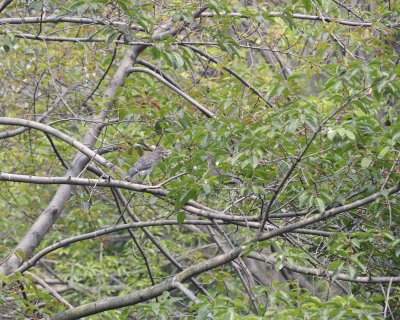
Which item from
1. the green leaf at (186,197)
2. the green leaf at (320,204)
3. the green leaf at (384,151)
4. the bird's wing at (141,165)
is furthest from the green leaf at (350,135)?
the bird's wing at (141,165)

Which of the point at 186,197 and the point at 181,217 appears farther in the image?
the point at 181,217

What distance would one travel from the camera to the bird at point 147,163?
3.82 m

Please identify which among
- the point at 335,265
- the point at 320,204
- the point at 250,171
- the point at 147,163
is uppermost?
the point at 147,163

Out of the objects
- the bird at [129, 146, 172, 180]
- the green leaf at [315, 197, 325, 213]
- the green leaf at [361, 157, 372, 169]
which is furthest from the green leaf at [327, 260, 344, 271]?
the bird at [129, 146, 172, 180]

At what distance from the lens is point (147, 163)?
3.83 metres

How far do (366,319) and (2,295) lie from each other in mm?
2002

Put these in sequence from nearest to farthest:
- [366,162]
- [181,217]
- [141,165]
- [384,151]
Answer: [384,151] < [366,162] < [181,217] < [141,165]

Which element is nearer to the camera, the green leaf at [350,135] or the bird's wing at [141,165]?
the green leaf at [350,135]

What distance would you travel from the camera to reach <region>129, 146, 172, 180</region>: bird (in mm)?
3820

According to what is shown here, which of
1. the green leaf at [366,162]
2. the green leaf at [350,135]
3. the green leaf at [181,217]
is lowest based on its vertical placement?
the green leaf at [366,162]

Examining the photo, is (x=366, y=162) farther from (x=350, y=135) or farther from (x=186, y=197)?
(x=186, y=197)

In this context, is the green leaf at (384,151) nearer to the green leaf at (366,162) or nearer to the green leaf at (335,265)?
the green leaf at (366,162)

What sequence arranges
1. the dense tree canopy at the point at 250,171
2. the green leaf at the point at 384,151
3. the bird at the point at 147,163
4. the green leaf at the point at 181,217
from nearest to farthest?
the green leaf at the point at 384,151
the dense tree canopy at the point at 250,171
the green leaf at the point at 181,217
the bird at the point at 147,163

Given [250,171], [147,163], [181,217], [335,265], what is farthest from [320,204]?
[147,163]
